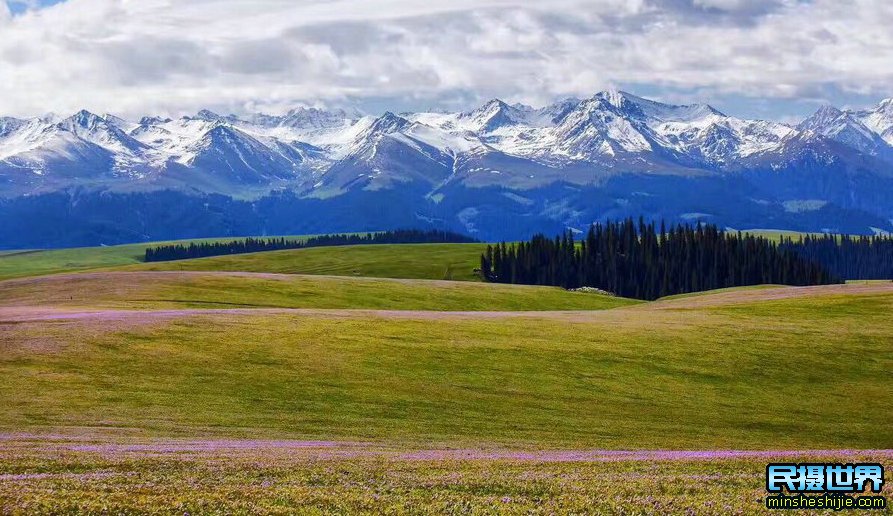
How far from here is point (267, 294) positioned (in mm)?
144375

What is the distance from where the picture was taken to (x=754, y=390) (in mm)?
72250

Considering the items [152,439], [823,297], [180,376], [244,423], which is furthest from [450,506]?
[823,297]

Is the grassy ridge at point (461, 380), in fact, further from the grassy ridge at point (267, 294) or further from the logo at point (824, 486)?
the grassy ridge at point (267, 294)

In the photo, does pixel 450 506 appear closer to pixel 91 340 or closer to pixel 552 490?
pixel 552 490

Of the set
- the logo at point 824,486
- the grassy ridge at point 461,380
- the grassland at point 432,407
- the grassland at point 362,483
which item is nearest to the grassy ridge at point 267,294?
the grassland at point 432,407

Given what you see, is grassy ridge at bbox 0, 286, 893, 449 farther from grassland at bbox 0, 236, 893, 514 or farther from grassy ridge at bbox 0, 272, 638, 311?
grassy ridge at bbox 0, 272, 638, 311

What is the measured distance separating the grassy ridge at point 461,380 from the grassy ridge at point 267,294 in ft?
143

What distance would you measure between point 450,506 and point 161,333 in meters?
58.7

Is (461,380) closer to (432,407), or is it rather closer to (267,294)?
(432,407)

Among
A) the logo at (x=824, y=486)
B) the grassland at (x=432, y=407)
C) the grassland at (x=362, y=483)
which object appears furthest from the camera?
the grassland at (x=432, y=407)

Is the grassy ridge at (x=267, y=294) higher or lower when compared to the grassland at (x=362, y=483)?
higher

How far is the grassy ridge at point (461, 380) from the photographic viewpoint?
59.3 m

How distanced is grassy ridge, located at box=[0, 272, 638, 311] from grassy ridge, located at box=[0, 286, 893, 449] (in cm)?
4359

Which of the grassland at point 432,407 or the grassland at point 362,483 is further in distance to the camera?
the grassland at point 432,407
